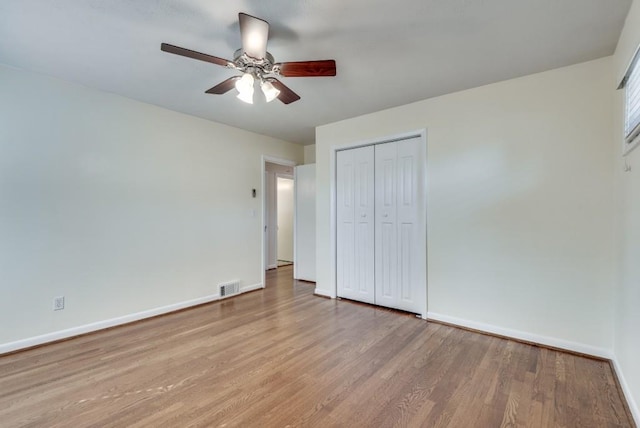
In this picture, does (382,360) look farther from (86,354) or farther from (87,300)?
(87,300)

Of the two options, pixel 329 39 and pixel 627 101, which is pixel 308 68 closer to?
→ pixel 329 39

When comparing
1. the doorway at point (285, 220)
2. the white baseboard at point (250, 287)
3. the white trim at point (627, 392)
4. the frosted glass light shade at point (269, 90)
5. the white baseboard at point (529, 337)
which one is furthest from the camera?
the doorway at point (285, 220)

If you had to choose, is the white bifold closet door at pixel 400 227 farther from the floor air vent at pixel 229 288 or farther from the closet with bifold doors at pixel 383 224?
the floor air vent at pixel 229 288

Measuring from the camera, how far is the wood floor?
168cm

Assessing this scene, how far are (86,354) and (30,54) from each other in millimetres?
2487

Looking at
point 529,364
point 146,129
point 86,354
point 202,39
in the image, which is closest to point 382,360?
point 529,364

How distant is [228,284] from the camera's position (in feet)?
13.3

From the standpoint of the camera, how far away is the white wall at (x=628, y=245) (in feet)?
5.49

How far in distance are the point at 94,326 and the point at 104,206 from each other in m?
1.21

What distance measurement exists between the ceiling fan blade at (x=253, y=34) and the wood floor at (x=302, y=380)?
2.24 m

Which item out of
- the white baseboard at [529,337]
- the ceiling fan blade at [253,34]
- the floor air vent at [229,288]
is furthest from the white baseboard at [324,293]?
the ceiling fan blade at [253,34]

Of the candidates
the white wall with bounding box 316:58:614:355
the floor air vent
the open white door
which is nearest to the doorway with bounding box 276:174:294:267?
the open white door

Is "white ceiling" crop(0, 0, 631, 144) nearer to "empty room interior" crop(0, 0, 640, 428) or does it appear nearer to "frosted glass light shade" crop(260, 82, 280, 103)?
"empty room interior" crop(0, 0, 640, 428)

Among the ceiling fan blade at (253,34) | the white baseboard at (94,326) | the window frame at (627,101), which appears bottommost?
the white baseboard at (94,326)
